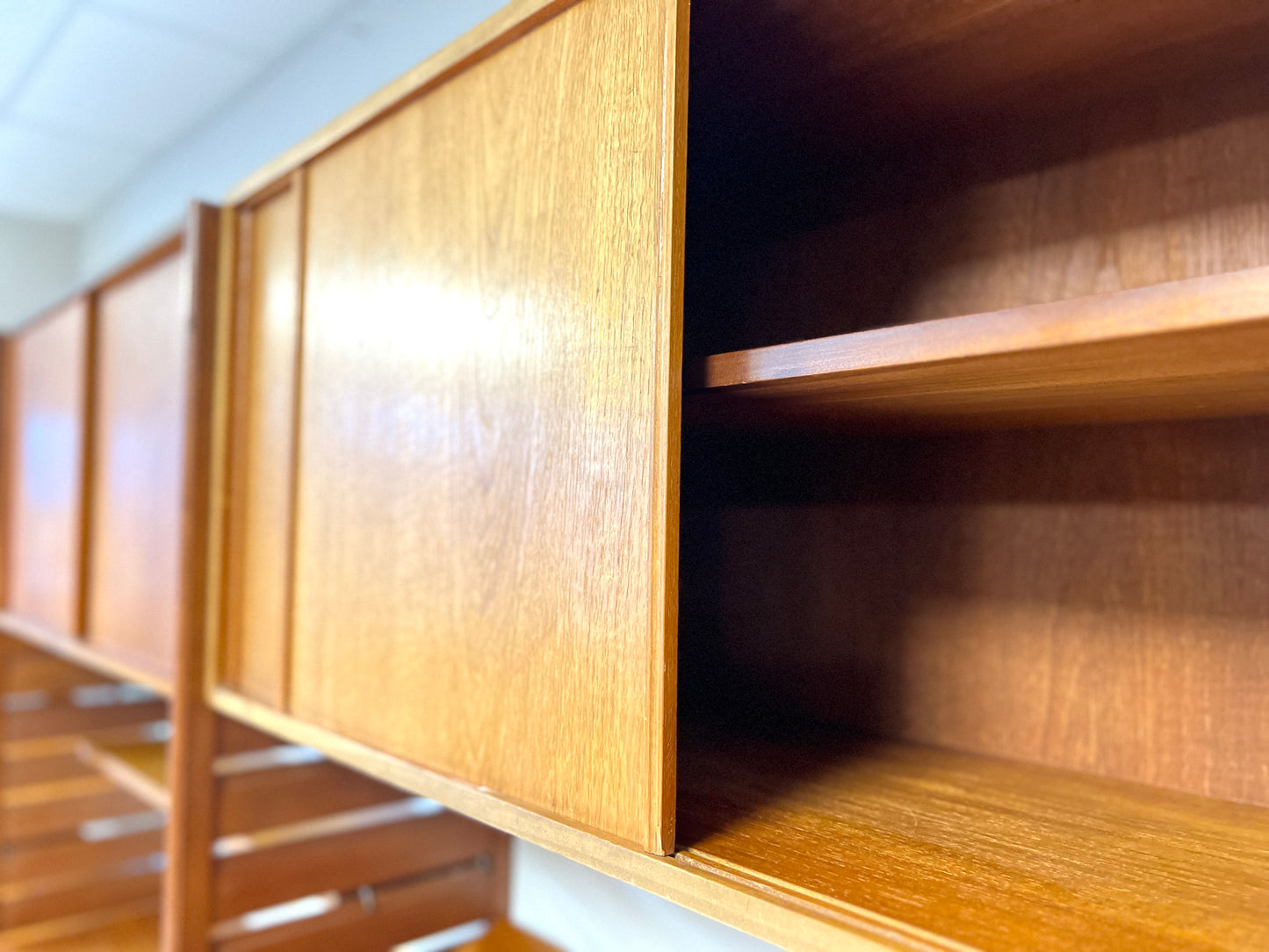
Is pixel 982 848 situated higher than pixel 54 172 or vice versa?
pixel 54 172

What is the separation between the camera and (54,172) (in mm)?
2648

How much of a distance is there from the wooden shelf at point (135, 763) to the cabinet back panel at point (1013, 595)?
842 mm

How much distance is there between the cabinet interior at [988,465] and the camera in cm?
53

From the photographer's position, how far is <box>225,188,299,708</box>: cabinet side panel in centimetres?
104

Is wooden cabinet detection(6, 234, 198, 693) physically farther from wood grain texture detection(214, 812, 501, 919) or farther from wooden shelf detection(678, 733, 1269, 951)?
wooden shelf detection(678, 733, 1269, 951)

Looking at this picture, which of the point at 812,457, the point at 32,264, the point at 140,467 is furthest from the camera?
the point at 32,264

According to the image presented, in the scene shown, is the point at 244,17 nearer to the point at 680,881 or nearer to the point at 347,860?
the point at 347,860

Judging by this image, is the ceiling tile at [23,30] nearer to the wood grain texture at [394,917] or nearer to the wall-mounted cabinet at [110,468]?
the wall-mounted cabinet at [110,468]

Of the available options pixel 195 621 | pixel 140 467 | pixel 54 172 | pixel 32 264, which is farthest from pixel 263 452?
pixel 32 264

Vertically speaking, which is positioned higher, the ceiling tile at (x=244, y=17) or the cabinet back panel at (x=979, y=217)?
the ceiling tile at (x=244, y=17)

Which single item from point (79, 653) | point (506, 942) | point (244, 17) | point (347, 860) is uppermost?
point (244, 17)

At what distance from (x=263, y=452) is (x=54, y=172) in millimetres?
2188

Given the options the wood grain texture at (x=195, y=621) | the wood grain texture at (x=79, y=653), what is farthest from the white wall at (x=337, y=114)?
the wood grain texture at (x=79, y=653)

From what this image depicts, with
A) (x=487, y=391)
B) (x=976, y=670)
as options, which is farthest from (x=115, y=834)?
(x=976, y=670)
